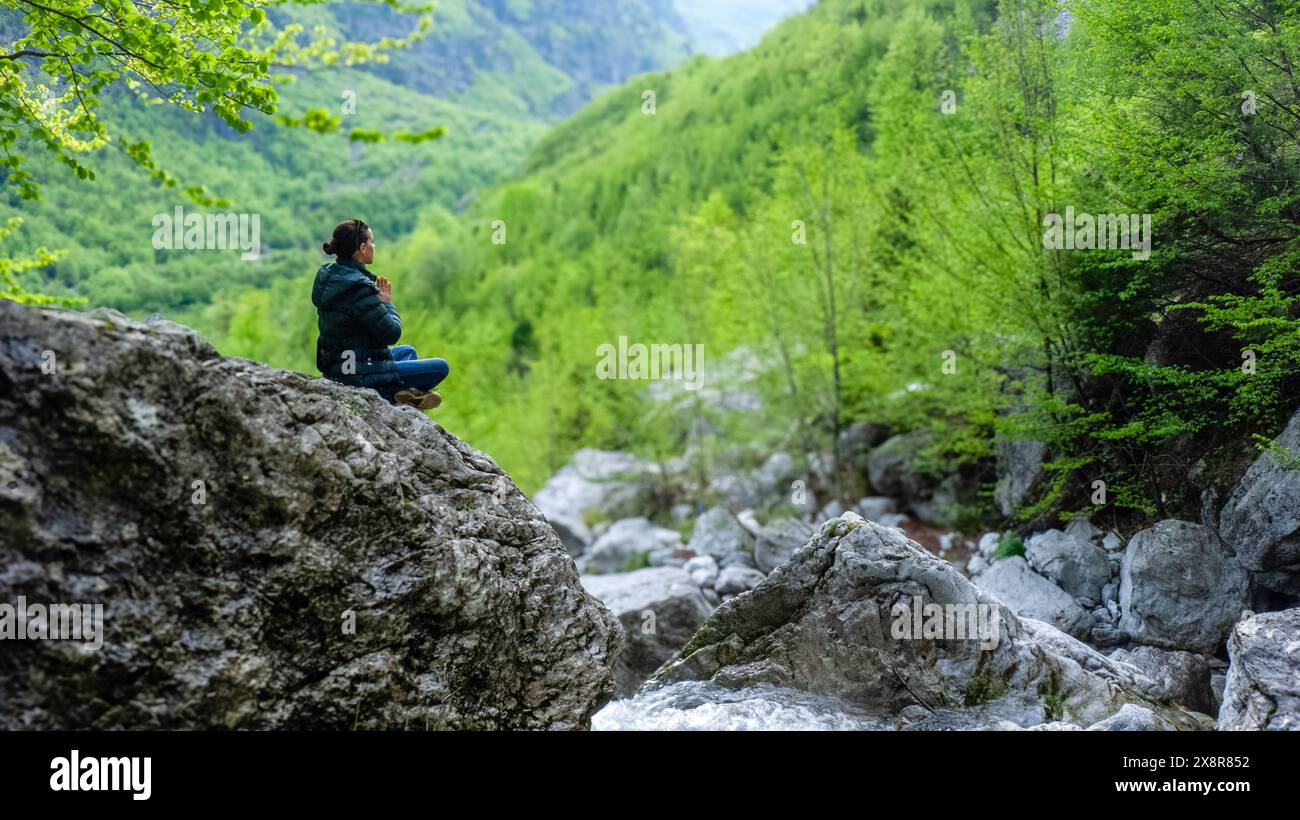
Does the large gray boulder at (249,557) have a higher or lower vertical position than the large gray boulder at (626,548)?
higher

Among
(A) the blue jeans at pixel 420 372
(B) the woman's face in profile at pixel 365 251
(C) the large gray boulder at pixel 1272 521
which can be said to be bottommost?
(C) the large gray boulder at pixel 1272 521

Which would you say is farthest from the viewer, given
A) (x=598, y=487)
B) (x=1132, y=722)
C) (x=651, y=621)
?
(x=598, y=487)

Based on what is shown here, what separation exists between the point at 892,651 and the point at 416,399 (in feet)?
19.2

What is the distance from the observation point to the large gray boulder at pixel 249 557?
5.45 m

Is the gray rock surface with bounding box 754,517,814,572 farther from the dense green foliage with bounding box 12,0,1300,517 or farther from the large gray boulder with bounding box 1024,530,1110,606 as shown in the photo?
the large gray boulder with bounding box 1024,530,1110,606

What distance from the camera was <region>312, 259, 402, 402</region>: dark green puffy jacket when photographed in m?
7.82

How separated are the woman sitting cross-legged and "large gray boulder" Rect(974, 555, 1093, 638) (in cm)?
943

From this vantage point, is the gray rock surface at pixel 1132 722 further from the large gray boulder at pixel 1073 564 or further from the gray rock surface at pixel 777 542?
the gray rock surface at pixel 777 542

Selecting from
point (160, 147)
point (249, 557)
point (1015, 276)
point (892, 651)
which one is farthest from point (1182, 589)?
point (160, 147)

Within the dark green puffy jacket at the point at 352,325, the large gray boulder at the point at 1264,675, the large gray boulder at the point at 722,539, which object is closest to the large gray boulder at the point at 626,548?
the large gray boulder at the point at 722,539

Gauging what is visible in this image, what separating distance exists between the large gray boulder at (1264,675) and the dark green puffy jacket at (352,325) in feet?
28.6

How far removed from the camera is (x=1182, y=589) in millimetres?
11539

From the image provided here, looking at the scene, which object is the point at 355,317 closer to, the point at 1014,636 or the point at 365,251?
the point at 365,251
